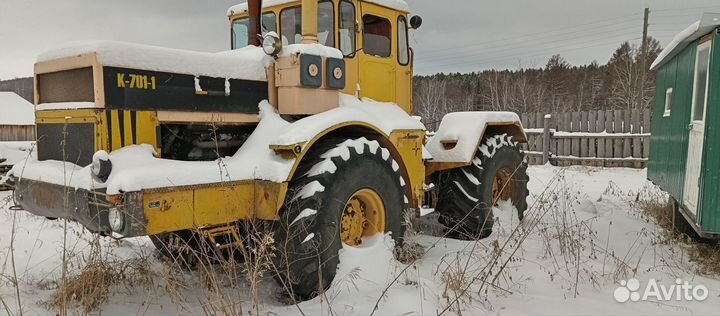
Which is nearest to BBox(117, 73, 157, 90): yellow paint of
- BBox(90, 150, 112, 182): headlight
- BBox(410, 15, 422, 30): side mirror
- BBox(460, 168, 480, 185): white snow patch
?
BBox(90, 150, 112, 182): headlight

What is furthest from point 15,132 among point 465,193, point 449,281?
point 449,281

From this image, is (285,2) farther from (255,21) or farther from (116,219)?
(116,219)

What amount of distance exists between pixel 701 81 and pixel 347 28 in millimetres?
3586

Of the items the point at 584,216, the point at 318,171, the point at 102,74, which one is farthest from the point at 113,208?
the point at 584,216

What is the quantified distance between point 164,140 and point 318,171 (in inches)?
51.0

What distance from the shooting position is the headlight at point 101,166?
3.54m

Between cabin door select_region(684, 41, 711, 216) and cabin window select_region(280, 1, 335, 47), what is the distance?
351 centimetres

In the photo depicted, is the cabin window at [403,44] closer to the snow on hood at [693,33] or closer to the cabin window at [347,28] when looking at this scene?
the cabin window at [347,28]

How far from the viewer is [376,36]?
583 centimetres

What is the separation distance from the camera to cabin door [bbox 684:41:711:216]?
16.6 feet

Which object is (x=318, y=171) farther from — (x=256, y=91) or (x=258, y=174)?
(x=256, y=91)

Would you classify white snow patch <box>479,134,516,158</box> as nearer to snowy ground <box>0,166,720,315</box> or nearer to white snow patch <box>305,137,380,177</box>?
snowy ground <box>0,166,720,315</box>

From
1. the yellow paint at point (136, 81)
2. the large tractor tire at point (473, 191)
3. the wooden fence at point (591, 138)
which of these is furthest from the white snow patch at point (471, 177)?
the wooden fence at point (591, 138)

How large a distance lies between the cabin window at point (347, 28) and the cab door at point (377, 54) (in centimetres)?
10
